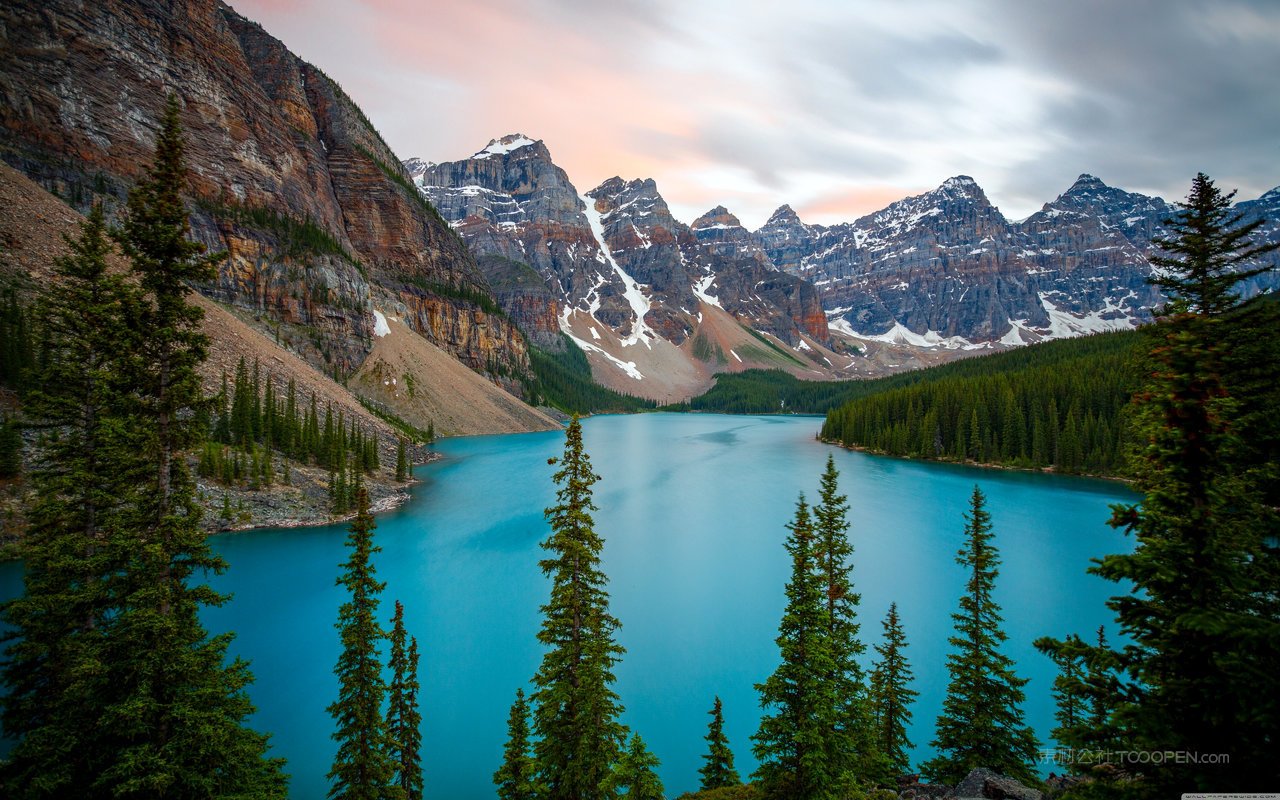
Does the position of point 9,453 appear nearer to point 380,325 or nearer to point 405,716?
point 405,716

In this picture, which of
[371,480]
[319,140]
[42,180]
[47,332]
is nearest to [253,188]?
[42,180]

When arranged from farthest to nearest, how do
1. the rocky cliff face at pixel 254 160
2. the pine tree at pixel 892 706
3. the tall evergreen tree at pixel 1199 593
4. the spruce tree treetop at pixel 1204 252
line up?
the rocky cliff face at pixel 254 160 < the pine tree at pixel 892 706 < the spruce tree treetop at pixel 1204 252 < the tall evergreen tree at pixel 1199 593

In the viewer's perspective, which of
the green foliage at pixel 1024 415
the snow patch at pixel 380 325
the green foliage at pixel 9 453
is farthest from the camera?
the snow patch at pixel 380 325

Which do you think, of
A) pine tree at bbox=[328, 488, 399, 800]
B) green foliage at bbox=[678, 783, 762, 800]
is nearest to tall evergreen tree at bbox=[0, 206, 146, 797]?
pine tree at bbox=[328, 488, 399, 800]

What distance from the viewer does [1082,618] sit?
25.1m

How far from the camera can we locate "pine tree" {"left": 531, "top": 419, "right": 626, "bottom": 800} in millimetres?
9781

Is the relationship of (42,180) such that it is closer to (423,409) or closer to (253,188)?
(253,188)

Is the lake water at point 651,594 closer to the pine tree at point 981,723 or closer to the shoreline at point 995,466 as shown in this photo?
the shoreline at point 995,466

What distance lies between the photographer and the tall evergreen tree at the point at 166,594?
7.39m

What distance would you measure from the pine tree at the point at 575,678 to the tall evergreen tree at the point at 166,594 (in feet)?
15.0

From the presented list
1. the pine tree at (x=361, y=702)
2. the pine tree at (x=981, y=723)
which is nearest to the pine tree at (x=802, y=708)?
the pine tree at (x=981, y=723)

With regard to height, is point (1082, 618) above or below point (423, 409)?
below

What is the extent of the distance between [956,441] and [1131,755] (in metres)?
79.2

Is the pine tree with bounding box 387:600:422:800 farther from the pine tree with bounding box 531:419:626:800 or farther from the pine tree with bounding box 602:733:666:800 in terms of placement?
the pine tree with bounding box 602:733:666:800
